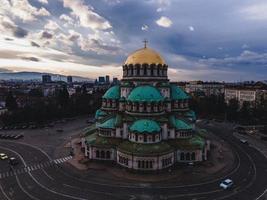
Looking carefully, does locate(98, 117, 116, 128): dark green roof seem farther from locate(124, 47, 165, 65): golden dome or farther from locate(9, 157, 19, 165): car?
locate(9, 157, 19, 165): car

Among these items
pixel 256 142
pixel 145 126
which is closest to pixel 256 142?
pixel 256 142

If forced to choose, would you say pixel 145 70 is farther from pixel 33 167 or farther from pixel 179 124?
pixel 33 167

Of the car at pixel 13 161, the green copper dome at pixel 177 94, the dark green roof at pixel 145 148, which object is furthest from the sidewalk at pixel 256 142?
the car at pixel 13 161

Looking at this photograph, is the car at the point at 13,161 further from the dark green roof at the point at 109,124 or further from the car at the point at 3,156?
the dark green roof at the point at 109,124

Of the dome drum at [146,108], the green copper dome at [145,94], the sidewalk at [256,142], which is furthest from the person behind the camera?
the sidewalk at [256,142]

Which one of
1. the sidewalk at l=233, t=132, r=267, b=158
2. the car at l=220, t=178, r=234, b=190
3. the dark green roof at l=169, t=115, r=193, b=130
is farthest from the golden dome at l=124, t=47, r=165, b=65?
the sidewalk at l=233, t=132, r=267, b=158

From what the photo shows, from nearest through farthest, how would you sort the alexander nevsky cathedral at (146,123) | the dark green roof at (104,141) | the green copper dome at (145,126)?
the alexander nevsky cathedral at (146,123)
the green copper dome at (145,126)
the dark green roof at (104,141)
